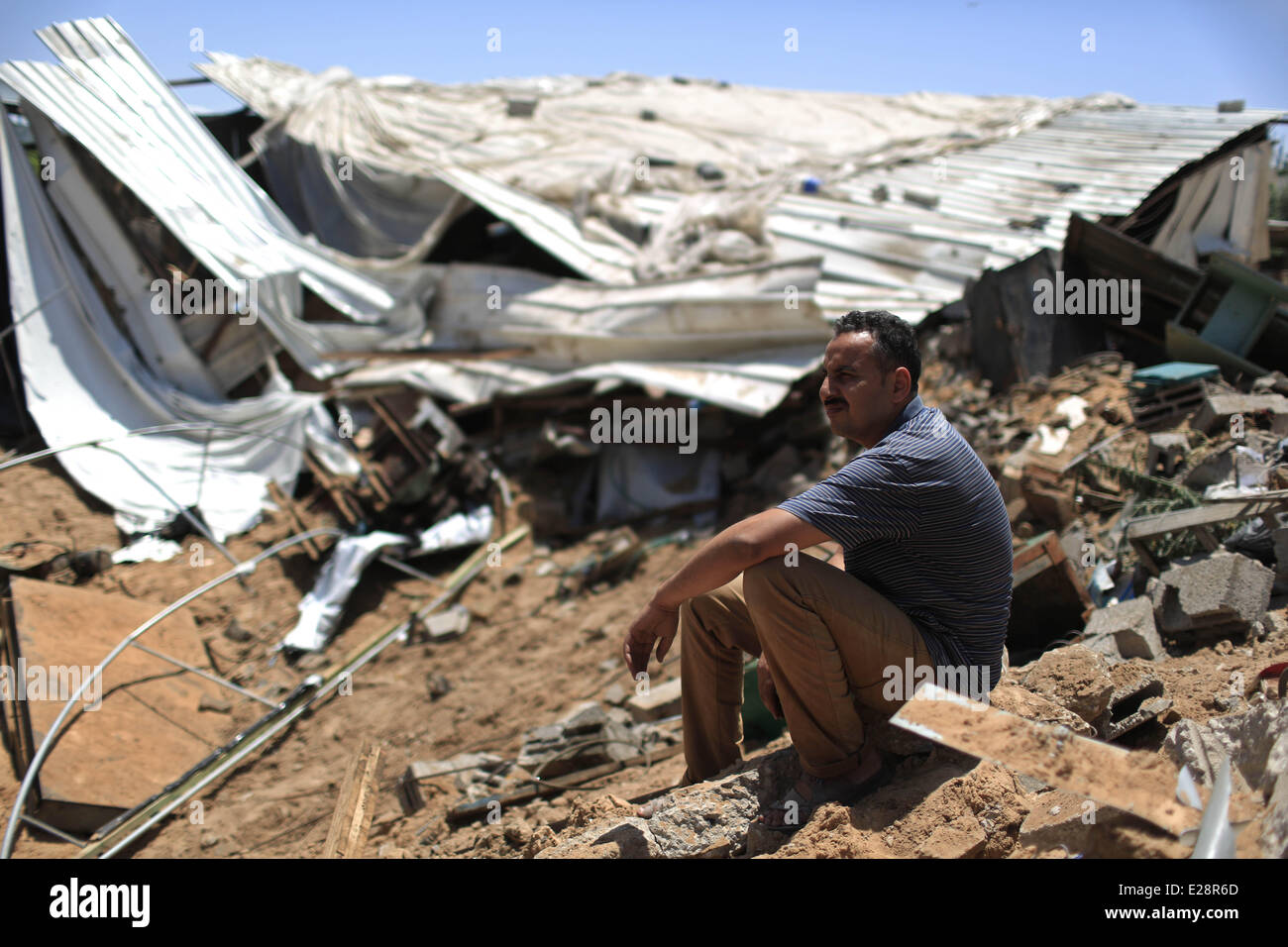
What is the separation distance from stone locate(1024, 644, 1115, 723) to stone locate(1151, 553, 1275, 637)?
29.8 inches

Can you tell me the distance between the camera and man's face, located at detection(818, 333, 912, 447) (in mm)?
2545

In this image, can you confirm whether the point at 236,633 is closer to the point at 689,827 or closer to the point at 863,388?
the point at 689,827

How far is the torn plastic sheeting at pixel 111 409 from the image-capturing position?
7.97 meters

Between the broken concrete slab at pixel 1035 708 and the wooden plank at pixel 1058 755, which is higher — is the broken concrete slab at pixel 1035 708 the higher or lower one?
the lower one

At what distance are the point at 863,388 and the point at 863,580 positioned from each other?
2.03 feet

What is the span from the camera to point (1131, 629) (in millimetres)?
3502

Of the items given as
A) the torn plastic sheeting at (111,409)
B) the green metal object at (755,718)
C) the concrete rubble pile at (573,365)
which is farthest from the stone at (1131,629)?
the torn plastic sheeting at (111,409)

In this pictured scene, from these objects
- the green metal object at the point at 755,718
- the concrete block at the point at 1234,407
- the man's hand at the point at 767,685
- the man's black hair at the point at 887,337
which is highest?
the man's black hair at the point at 887,337

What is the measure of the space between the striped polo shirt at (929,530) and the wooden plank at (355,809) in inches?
104

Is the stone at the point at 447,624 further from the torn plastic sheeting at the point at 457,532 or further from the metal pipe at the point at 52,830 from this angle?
the metal pipe at the point at 52,830

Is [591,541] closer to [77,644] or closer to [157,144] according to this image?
[77,644]

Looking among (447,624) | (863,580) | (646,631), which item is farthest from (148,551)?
(863,580)

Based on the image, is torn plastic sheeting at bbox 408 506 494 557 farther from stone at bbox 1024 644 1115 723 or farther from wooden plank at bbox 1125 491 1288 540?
stone at bbox 1024 644 1115 723

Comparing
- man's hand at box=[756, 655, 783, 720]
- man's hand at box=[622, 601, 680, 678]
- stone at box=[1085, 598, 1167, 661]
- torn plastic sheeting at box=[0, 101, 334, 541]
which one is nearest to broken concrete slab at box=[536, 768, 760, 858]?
man's hand at box=[756, 655, 783, 720]
